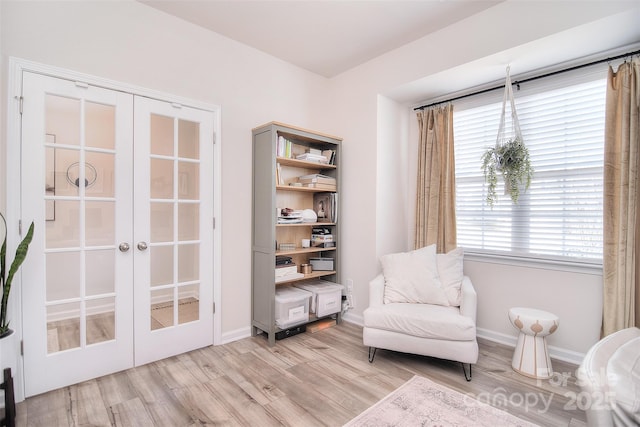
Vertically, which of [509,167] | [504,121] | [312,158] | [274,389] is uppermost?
[504,121]

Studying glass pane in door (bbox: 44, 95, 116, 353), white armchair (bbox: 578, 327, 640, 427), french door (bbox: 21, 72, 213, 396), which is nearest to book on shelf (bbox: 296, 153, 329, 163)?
french door (bbox: 21, 72, 213, 396)

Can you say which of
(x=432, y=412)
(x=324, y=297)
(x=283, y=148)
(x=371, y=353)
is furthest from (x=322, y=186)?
(x=432, y=412)

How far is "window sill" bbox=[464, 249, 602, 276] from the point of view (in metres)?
2.39

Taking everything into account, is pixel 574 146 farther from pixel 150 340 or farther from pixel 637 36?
pixel 150 340

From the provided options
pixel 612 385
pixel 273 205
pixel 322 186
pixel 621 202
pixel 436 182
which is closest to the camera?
pixel 612 385

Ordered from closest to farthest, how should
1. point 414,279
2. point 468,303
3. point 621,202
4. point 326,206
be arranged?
1. point 621,202
2. point 468,303
3. point 414,279
4. point 326,206

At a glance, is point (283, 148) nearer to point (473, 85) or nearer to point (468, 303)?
point (473, 85)

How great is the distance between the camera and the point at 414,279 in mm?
2646

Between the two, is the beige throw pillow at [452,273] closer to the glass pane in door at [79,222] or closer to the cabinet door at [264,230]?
the cabinet door at [264,230]

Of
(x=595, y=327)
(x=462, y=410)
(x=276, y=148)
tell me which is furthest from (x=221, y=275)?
(x=595, y=327)

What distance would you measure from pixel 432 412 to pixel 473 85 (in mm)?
2794

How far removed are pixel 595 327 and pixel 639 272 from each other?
53 cm

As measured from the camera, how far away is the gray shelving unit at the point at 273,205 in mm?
2791

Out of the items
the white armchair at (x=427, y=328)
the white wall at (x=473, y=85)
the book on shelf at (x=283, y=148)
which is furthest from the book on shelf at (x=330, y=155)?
the white armchair at (x=427, y=328)
